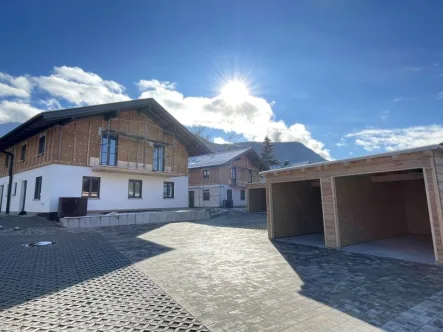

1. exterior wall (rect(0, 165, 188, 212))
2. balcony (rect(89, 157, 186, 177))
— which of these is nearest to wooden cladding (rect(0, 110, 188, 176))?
balcony (rect(89, 157, 186, 177))

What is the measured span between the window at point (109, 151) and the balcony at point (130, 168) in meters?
0.39

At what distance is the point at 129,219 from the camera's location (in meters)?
15.0

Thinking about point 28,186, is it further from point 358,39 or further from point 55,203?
point 358,39

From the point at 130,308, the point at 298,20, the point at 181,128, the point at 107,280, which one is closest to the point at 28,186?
the point at 181,128

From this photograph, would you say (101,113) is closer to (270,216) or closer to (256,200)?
(270,216)

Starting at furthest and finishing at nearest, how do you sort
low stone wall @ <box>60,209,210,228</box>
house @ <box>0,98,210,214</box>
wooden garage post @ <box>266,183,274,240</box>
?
house @ <box>0,98,210,214</box>
low stone wall @ <box>60,209,210,228</box>
wooden garage post @ <box>266,183,274,240</box>

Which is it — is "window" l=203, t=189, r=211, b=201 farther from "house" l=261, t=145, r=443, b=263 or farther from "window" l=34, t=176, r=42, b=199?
"house" l=261, t=145, r=443, b=263

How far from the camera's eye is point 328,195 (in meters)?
7.96

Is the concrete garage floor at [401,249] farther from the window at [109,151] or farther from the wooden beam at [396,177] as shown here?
the window at [109,151]

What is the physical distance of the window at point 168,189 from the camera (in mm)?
22177

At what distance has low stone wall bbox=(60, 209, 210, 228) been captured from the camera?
1333 cm

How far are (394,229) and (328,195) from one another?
183 inches

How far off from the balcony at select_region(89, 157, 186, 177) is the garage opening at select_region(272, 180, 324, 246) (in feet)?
41.3

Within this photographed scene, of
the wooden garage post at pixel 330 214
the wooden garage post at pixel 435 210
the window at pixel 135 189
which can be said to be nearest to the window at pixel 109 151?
the window at pixel 135 189
